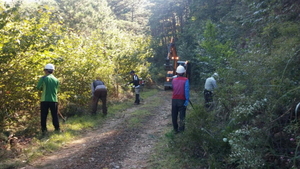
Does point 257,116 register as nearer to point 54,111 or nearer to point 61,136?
point 61,136

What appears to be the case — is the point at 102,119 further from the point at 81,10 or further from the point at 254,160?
the point at 81,10

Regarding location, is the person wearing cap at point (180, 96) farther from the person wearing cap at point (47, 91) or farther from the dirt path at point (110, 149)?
the person wearing cap at point (47, 91)

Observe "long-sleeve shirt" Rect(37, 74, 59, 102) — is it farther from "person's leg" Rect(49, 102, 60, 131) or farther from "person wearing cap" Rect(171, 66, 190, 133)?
"person wearing cap" Rect(171, 66, 190, 133)

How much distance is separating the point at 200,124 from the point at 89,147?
2.78 m

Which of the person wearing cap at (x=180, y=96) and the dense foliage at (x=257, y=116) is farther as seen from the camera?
the person wearing cap at (x=180, y=96)

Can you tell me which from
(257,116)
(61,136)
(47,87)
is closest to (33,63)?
(47,87)

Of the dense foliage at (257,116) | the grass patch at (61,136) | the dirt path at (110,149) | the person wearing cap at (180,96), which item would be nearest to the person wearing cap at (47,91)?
the grass patch at (61,136)

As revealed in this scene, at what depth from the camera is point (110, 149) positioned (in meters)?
6.21

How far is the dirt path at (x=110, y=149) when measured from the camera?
532cm

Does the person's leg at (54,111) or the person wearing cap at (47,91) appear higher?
the person wearing cap at (47,91)

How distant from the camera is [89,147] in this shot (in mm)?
6441

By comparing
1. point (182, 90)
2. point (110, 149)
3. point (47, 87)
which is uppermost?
point (47, 87)

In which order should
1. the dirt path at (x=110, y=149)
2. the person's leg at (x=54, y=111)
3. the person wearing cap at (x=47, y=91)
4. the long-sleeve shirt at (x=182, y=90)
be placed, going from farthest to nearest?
the person's leg at (x=54, y=111) < the person wearing cap at (x=47, y=91) < the long-sleeve shirt at (x=182, y=90) < the dirt path at (x=110, y=149)

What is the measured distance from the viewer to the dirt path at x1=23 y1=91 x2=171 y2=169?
209 inches
